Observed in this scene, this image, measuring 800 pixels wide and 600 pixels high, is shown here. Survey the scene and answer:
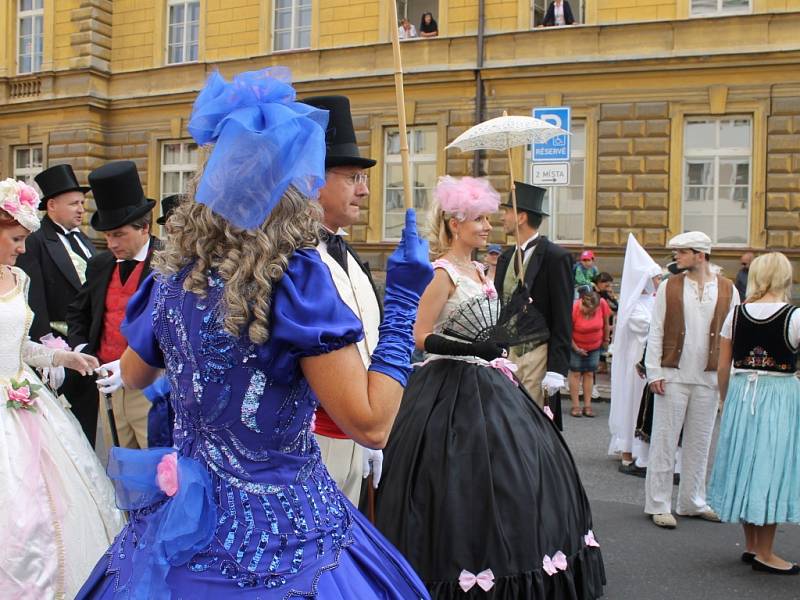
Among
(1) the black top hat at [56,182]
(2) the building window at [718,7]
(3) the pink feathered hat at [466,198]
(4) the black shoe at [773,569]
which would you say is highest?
(2) the building window at [718,7]

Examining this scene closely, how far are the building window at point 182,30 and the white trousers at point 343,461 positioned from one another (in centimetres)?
2001

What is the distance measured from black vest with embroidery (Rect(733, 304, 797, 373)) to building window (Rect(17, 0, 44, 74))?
2178cm

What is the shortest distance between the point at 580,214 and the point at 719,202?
8.47 ft

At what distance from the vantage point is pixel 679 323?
610 centimetres

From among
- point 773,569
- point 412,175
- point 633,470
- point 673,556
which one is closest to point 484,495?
point 673,556

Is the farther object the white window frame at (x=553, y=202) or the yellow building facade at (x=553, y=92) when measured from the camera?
the white window frame at (x=553, y=202)

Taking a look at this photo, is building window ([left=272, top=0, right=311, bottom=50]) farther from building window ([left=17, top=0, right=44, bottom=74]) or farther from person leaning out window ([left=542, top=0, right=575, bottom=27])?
building window ([left=17, top=0, right=44, bottom=74])

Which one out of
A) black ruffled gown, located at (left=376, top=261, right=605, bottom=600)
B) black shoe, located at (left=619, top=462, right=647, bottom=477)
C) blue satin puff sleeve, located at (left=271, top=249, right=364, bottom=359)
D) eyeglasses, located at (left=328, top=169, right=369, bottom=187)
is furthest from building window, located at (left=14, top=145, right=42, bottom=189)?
blue satin puff sleeve, located at (left=271, top=249, right=364, bottom=359)

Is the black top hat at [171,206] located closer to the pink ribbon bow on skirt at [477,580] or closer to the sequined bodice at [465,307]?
the sequined bodice at [465,307]

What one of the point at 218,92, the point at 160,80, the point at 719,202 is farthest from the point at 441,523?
the point at 160,80

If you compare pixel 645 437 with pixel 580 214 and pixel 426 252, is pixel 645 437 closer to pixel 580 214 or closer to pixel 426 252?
pixel 426 252

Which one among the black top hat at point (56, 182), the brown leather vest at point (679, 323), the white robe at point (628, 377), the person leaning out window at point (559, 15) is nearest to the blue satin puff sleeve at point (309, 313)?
the black top hat at point (56, 182)

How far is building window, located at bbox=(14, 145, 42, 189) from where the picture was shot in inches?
906

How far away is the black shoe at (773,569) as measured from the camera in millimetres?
4977
